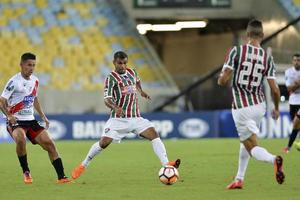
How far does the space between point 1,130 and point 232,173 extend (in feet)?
48.0

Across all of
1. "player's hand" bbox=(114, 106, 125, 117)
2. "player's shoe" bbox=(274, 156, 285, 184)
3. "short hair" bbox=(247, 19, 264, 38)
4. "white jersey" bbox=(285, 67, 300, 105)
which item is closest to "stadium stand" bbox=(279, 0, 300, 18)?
"white jersey" bbox=(285, 67, 300, 105)

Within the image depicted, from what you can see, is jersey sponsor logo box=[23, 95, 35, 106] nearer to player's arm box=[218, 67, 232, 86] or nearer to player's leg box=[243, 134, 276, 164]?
player's arm box=[218, 67, 232, 86]

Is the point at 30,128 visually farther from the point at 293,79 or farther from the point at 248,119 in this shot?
the point at 293,79

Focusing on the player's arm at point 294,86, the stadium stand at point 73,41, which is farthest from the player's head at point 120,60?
the stadium stand at point 73,41

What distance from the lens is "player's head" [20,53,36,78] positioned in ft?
40.3

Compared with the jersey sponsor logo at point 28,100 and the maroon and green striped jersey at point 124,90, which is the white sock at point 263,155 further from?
the jersey sponsor logo at point 28,100

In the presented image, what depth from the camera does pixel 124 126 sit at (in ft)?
42.9

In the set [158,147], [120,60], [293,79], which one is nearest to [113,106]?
[120,60]

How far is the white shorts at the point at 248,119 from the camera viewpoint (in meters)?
10.7

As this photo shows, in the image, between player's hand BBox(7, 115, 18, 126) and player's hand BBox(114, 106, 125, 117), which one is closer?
player's hand BBox(7, 115, 18, 126)

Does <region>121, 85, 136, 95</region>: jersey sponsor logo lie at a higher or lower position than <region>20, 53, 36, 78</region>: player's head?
lower

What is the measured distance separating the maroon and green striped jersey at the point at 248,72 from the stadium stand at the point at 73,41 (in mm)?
20345

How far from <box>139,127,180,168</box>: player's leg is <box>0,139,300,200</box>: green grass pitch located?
0.32m

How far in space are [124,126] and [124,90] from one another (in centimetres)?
51
